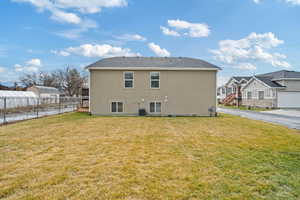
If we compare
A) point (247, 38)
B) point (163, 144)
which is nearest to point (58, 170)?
point (163, 144)

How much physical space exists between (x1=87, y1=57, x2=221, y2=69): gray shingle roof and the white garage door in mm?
13032

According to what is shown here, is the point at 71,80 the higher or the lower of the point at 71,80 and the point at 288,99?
the higher

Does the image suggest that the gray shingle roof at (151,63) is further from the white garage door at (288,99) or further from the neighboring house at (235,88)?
the neighboring house at (235,88)

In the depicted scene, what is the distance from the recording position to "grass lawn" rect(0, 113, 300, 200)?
2561mm

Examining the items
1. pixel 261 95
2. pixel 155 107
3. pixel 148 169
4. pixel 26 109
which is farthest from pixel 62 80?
pixel 148 169

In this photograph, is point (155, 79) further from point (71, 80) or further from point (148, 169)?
point (71, 80)

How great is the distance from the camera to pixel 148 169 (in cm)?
341

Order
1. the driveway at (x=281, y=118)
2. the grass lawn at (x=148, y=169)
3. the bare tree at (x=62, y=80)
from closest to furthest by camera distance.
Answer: the grass lawn at (x=148, y=169) < the driveway at (x=281, y=118) < the bare tree at (x=62, y=80)

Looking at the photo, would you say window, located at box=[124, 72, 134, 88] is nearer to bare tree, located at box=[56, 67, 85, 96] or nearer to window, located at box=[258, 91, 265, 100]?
window, located at box=[258, 91, 265, 100]

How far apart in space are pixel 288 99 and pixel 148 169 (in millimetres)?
23735

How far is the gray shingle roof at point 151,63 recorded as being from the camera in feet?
42.0

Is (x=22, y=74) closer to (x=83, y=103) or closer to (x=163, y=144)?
(x=83, y=103)

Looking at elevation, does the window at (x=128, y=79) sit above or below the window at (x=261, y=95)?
above

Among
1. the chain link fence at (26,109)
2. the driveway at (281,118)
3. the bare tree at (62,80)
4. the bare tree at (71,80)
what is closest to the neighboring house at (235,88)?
the driveway at (281,118)
